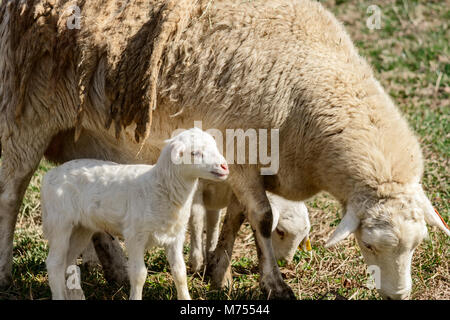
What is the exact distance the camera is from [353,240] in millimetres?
6426

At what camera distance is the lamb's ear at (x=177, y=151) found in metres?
4.28

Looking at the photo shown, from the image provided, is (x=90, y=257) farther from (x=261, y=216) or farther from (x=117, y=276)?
(x=261, y=216)

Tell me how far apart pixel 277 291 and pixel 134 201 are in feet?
4.48

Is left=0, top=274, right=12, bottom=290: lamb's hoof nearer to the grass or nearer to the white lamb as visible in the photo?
the grass

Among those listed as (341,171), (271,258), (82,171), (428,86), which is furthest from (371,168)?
(428,86)

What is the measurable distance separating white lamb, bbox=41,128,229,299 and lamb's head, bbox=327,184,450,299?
957 millimetres

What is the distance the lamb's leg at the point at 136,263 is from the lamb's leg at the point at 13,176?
56.9 inches

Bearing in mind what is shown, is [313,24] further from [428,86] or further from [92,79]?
[428,86]

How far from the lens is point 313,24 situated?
523 centimetres

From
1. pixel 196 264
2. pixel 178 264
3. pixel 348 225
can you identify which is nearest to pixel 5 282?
pixel 196 264

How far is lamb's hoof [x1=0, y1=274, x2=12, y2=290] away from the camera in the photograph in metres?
5.47

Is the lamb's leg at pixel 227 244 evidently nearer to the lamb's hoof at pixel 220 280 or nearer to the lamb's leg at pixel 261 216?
the lamb's hoof at pixel 220 280

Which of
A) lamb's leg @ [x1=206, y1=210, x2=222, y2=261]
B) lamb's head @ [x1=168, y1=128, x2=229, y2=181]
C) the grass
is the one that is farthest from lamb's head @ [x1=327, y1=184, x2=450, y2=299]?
lamb's leg @ [x1=206, y1=210, x2=222, y2=261]

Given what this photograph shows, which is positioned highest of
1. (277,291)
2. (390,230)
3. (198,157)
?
(198,157)
